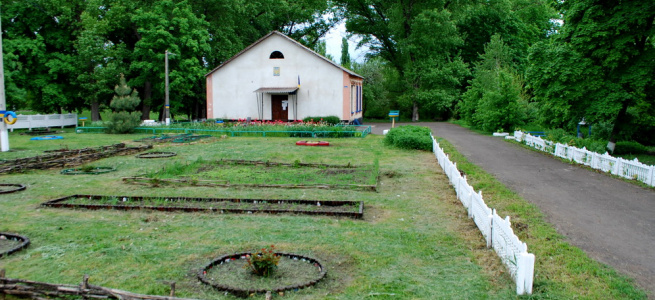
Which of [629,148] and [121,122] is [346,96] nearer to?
[121,122]

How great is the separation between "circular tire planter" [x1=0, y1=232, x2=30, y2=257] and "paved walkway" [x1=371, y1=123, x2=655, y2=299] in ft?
28.4

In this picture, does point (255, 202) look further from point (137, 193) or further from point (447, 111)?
point (447, 111)

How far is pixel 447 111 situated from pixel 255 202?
1586 inches

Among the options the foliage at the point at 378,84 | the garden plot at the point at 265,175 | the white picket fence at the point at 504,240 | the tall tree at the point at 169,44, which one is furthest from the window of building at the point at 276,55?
the white picket fence at the point at 504,240

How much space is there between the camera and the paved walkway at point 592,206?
7.07 meters

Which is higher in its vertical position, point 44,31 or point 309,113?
point 44,31

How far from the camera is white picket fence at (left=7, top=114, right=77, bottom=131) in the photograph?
30.1 meters

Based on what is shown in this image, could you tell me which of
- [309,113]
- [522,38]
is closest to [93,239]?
[309,113]

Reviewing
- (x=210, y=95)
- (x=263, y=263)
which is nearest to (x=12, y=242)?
(x=263, y=263)

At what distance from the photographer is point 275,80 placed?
3431cm

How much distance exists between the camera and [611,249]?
7352 millimetres

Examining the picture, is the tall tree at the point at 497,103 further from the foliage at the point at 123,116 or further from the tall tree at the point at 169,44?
the foliage at the point at 123,116

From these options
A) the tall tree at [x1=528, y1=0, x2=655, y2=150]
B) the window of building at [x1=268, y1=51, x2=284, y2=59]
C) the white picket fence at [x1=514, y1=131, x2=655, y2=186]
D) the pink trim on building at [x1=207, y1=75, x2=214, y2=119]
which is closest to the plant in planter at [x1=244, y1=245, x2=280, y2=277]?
the white picket fence at [x1=514, y1=131, x2=655, y2=186]

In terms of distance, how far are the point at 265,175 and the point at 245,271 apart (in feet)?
24.6
